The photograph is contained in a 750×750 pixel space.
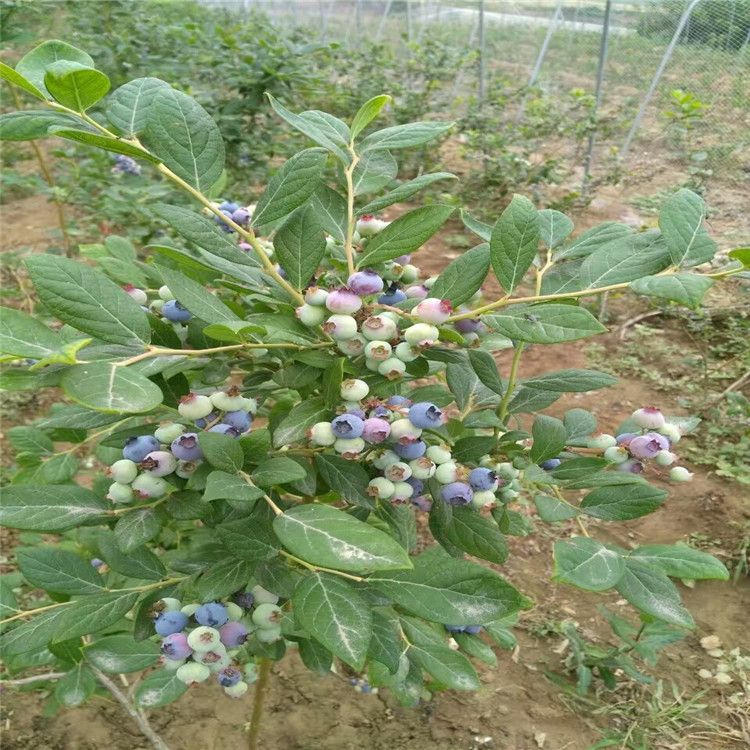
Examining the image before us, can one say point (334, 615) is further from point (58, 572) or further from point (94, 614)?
point (58, 572)

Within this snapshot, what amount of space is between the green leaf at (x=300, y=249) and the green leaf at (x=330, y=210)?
0.15 feet

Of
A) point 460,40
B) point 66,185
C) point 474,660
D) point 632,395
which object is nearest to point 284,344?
point 474,660

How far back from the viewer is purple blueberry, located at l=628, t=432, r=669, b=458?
2.79ft

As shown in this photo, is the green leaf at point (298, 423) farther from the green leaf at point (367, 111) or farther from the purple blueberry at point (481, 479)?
the green leaf at point (367, 111)

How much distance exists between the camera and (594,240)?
91 centimetres

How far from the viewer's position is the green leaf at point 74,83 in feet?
2.30

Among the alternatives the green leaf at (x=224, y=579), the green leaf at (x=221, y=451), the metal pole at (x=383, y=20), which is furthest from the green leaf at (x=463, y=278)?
the metal pole at (x=383, y=20)

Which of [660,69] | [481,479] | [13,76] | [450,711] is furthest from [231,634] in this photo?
[660,69]

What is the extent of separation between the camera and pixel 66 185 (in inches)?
131

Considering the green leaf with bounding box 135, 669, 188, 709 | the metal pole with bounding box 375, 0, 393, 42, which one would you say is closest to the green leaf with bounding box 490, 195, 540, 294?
the green leaf with bounding box 135, 669, 188, 709

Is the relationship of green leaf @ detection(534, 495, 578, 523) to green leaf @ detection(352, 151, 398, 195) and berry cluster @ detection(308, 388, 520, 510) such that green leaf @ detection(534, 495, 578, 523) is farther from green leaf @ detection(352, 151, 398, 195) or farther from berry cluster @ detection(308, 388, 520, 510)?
green leaf @ detection(352, 151, 398, 195)

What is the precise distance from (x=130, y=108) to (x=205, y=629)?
0.62 m

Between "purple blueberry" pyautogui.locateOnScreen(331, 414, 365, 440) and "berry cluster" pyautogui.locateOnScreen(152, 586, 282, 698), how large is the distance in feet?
0.91

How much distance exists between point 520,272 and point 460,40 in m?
10.5
